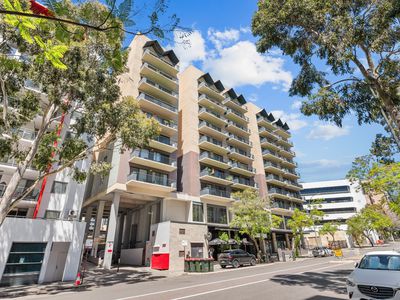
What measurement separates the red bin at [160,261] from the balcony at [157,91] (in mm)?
20797

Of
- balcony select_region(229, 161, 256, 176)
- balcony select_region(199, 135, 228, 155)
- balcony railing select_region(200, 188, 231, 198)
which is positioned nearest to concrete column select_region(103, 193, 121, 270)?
balcony railing select_region(200, 188, 231, 198)

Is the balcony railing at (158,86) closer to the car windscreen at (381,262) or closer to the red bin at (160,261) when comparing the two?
the red bin at (160,261)

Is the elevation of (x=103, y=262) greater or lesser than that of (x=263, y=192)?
lesser

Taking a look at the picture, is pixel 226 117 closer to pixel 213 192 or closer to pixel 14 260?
pixel 213 192

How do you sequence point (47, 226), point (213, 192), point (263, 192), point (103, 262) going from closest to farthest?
1. point (47, 226)
2. point (103, 262)
3. point (213, 192)
4. point (263, 192)

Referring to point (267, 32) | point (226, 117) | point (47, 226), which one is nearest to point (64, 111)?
point (47, 226)

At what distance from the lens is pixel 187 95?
3897 centimetres

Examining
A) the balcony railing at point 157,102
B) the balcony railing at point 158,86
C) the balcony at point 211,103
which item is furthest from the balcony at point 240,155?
the balcony railing at point 158,86

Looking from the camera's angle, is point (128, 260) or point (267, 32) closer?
point (267, 32)

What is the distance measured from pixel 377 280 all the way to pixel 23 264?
787 inches

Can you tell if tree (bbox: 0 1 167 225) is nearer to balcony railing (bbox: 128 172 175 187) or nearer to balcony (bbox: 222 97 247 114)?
balcony railing (bbox: 128 172 175 187)

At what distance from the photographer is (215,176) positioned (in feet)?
118

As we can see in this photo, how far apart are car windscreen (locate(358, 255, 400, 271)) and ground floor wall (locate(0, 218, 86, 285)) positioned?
18.9 meters

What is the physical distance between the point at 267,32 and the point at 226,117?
1217 inches
